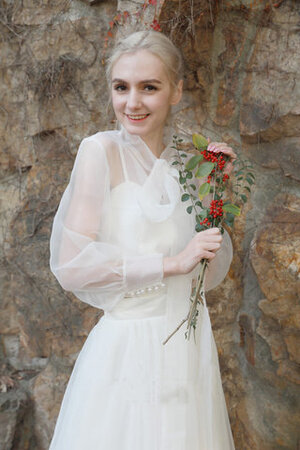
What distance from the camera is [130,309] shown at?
1626mm

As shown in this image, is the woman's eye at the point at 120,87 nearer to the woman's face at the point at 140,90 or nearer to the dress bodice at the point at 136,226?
the woman's face at the point at 140,90

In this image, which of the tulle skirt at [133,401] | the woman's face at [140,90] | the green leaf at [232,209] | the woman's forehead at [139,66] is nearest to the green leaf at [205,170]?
the green leaf at [232,209]

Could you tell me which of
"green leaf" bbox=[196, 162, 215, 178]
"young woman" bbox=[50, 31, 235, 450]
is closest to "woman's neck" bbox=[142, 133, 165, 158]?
"young woman" bbox=[50, 31, 235, 450]

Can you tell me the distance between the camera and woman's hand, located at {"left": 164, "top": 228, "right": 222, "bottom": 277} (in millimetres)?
1488

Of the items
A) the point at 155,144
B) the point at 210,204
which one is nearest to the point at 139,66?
the point at 155,144

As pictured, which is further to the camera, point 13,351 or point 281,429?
point 13,351

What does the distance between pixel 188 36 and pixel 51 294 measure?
1.55m

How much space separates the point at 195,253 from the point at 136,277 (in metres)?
0.22

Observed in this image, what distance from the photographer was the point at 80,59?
2395 millimetres

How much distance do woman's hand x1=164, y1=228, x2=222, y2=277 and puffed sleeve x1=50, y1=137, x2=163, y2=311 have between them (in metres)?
0.04

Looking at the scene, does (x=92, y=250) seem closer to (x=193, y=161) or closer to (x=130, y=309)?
(x=130, y=309)

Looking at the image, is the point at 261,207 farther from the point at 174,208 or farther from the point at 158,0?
the point at 158,0

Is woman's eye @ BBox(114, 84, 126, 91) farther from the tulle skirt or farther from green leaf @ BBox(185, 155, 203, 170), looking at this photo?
the tulle skirt

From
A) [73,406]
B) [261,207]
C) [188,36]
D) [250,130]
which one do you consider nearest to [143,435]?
[73,406]
